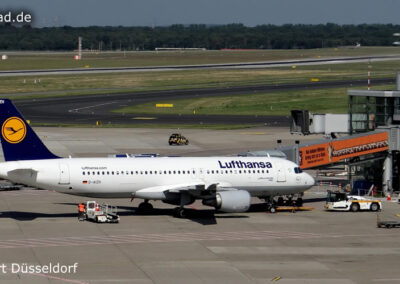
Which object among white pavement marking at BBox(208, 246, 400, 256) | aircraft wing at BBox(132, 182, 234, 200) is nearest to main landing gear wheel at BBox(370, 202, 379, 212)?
aircraft wing at BBox(132, 182, 234, 200)

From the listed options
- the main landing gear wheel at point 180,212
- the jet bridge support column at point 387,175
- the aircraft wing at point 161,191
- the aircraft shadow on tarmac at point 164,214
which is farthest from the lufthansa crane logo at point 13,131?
the jet bridge support column at point 387,175

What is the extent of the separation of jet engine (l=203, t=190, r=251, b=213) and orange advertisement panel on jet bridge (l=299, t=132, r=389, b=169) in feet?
48.9

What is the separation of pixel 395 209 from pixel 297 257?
75.3 feet

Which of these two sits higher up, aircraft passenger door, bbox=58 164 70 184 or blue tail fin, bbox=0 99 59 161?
blue tail fin, bbox=0 99 59 161

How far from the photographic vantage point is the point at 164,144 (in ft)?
397

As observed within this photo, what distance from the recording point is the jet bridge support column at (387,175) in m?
80.2

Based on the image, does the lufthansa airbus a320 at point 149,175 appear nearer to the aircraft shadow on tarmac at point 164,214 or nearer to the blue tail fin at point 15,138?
the blue tail fin at point 15,138

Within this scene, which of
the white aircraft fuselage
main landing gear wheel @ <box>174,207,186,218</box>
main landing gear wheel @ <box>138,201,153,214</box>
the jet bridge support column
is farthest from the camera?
the jet bridge support column

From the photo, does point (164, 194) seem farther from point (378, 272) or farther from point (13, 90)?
point (13, 90)

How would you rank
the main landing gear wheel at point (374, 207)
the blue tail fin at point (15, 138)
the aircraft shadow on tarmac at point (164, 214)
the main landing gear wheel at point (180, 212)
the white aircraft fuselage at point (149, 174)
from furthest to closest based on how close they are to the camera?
the main landing gear wheel at point (374, 207) → the main landing gear wheel at point (180, 212) → the aircraft shadow on tarmac at point (164, 214) → the blue tail fin at point (15, 138) → the white aircraft fuselage at point (149, 174)

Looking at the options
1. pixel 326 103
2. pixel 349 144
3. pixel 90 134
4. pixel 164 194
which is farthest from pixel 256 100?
pixel 164 194

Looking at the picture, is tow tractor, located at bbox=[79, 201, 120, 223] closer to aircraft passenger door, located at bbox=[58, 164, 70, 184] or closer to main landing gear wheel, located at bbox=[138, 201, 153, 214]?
aircraft passenger door, located at bbox=[58, 164, 70, 184]

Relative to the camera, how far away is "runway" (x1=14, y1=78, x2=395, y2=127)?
150625mm

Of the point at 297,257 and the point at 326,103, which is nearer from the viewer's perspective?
the point at 297,257
